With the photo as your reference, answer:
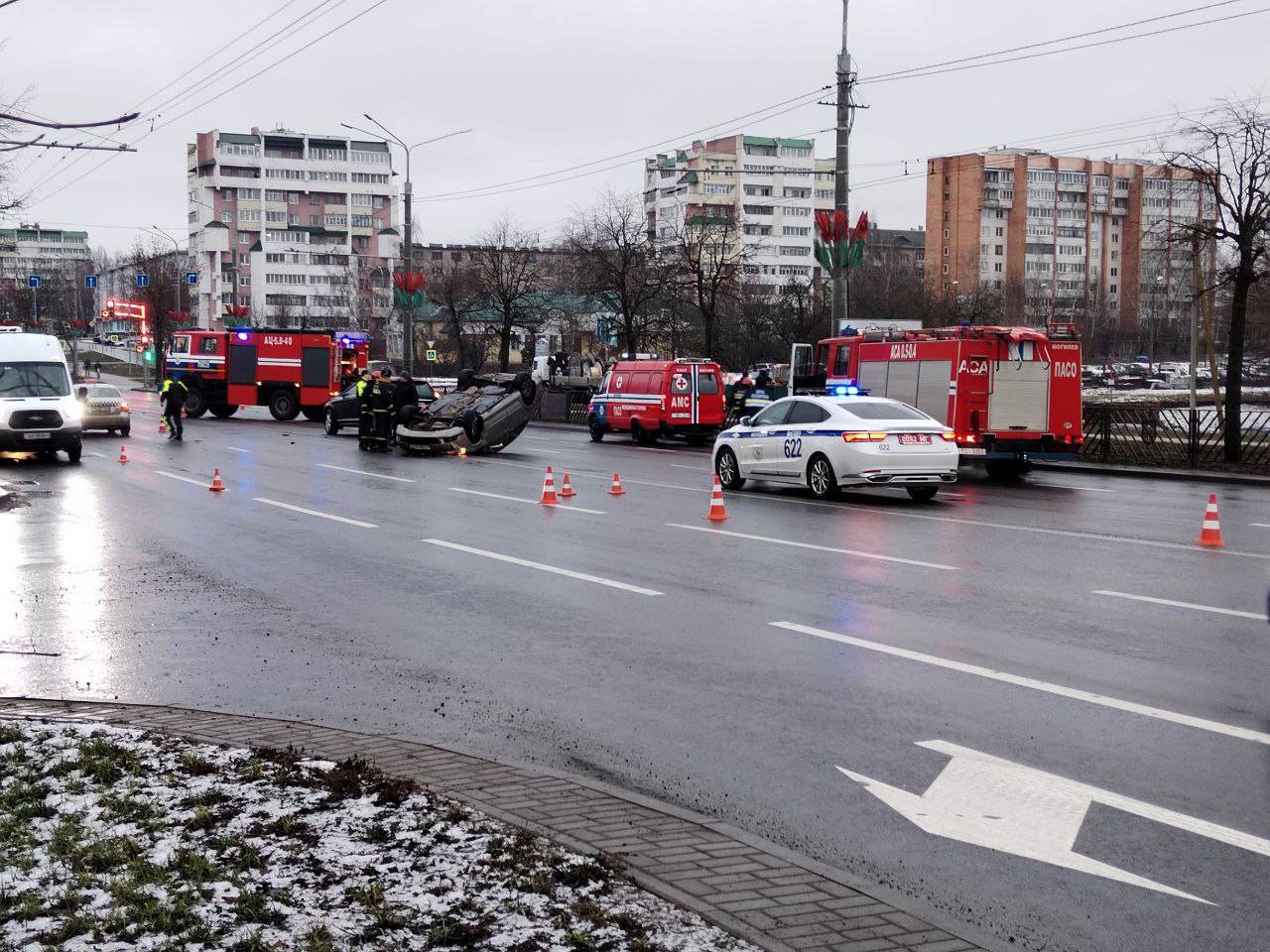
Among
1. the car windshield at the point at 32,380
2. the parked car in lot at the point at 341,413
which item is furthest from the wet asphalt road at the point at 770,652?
the parked car in lot at the point at 341,413

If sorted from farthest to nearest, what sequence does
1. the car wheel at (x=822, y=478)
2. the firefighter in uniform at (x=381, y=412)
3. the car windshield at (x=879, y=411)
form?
1. the firefighter in uniform at (x=381, y=412)
2. the car wheel at (x=822, y=478)
3. the car windshield at (x=879, y=411)

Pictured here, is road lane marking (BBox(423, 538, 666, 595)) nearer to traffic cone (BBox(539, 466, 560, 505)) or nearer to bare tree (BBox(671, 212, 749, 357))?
traffic cone (BBox(539, 466, 560, 505))

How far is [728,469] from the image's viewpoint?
22.0m

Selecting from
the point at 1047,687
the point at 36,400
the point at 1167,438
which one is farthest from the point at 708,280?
the point at 1047,687

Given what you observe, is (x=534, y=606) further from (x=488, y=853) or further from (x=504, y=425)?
(x=504, y=425)

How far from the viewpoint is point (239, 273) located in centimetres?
15125

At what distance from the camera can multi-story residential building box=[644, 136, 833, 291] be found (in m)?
150

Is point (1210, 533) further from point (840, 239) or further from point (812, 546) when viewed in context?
point (840, 239)

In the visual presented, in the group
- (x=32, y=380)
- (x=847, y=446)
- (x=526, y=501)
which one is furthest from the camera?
(x=32, y=380)

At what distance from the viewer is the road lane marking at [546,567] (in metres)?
11.8

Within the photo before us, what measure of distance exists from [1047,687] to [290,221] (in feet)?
518

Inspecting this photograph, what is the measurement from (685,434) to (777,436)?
1523 cm

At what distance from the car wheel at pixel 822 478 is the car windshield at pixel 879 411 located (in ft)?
2.65

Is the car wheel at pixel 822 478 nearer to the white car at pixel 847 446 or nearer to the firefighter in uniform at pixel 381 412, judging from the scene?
the white car at pixel 847 446
